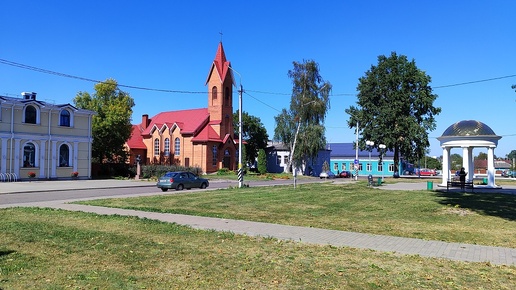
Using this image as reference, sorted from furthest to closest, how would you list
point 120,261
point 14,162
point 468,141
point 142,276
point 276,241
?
1. point 14,162
2. point 468,141
3. point 276,241
4. point 120,261
5. point 142,276

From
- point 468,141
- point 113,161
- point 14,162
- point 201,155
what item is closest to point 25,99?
point 14,162

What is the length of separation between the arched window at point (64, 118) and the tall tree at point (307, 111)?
29.6m

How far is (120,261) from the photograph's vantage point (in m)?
7.13

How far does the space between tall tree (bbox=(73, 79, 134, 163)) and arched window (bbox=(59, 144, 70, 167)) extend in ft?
21.3

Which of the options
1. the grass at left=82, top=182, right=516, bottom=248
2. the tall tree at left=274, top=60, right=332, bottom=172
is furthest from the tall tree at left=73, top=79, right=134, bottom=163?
the grass at left=82, top=182, right=516, bottom=248

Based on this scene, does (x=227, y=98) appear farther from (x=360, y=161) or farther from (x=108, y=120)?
(x=360, y=161)

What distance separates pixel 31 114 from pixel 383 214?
40.4m

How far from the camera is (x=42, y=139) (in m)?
43.6

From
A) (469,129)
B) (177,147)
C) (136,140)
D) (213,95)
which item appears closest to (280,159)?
(213,95)

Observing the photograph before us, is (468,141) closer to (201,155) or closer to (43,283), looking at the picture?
(43,283)

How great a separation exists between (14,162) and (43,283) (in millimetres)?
41401

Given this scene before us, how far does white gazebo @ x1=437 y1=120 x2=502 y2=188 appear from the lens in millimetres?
29375

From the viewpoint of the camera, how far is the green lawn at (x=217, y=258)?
5961mm

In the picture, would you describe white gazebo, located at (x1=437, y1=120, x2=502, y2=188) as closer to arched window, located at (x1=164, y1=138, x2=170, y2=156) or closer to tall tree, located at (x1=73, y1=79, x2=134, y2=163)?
tall tree, located at (x1=73, y1=79, x2=134, y2=163)
